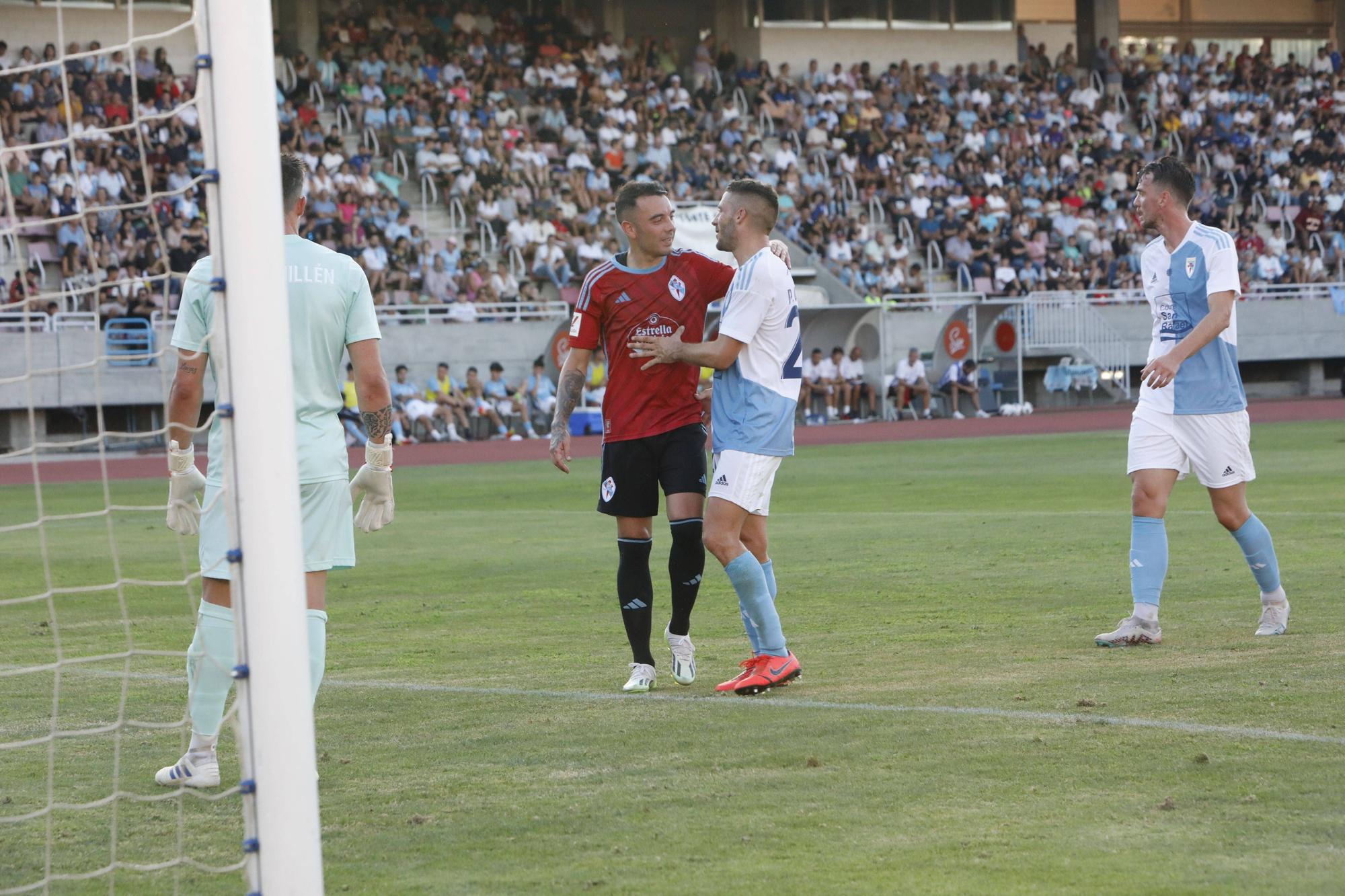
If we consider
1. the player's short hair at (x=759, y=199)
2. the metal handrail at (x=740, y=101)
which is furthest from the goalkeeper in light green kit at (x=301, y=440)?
the metal handrail at (x=740, y=101)

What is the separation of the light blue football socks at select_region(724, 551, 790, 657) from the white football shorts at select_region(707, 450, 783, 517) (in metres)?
0.23

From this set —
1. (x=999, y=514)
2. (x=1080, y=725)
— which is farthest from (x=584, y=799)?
(x=999, y=514)

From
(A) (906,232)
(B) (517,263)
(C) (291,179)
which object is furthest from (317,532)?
(A) (906,232)

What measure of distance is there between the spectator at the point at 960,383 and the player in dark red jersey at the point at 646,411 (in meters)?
26.0

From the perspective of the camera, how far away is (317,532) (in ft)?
17.4

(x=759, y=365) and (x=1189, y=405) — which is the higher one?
(x=759, y=365)

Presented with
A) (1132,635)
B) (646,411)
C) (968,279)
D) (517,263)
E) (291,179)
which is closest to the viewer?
(291,179)

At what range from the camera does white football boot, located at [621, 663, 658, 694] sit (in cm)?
699

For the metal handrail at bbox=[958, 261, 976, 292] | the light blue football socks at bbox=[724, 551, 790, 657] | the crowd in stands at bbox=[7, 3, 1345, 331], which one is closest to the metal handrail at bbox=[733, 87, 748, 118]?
the crowd in stands at bbox=[7, 3, 1345, 331]

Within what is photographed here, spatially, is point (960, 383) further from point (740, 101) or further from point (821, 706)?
point (821, 706)

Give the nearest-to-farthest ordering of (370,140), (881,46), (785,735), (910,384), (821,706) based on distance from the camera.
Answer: (785,735), (821,706), (910,384), (370,140), (881,46)

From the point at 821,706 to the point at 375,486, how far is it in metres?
1.93

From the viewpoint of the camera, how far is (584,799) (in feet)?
16.6

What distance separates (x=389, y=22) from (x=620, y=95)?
560 cm
